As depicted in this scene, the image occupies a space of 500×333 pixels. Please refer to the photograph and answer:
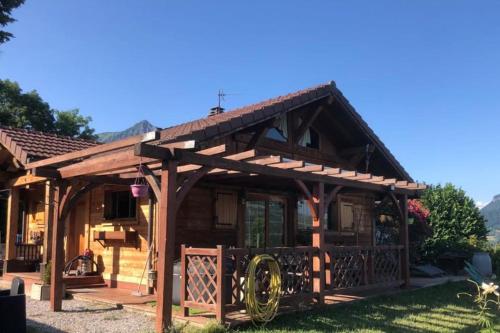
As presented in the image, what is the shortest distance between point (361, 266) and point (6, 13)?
534 inches

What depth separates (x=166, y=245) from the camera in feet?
20.6

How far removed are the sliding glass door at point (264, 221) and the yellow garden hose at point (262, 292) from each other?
356cm

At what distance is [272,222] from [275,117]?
8.86 feet

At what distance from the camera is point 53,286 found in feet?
26.5

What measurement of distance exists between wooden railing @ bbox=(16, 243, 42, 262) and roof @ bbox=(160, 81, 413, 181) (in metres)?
4.57

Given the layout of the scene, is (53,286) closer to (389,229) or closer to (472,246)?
(389,229)

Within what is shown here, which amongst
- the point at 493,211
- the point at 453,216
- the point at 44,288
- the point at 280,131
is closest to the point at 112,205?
the point at 44,288

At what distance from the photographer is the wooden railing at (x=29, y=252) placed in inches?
482

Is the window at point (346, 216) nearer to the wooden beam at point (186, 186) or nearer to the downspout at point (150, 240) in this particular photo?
the downspout at point (150, 240)

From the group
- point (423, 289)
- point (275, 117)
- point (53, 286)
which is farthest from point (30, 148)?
point (423, 289)

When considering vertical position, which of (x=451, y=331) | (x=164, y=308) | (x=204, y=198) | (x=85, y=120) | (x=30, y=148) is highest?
(x=85, y=120)

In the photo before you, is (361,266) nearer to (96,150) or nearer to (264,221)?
(264,221)

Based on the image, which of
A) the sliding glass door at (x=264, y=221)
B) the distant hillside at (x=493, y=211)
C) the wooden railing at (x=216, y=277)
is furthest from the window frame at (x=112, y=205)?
the distant hillside at (x=493, y=211)

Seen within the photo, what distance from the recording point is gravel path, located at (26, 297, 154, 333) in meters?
6.55
